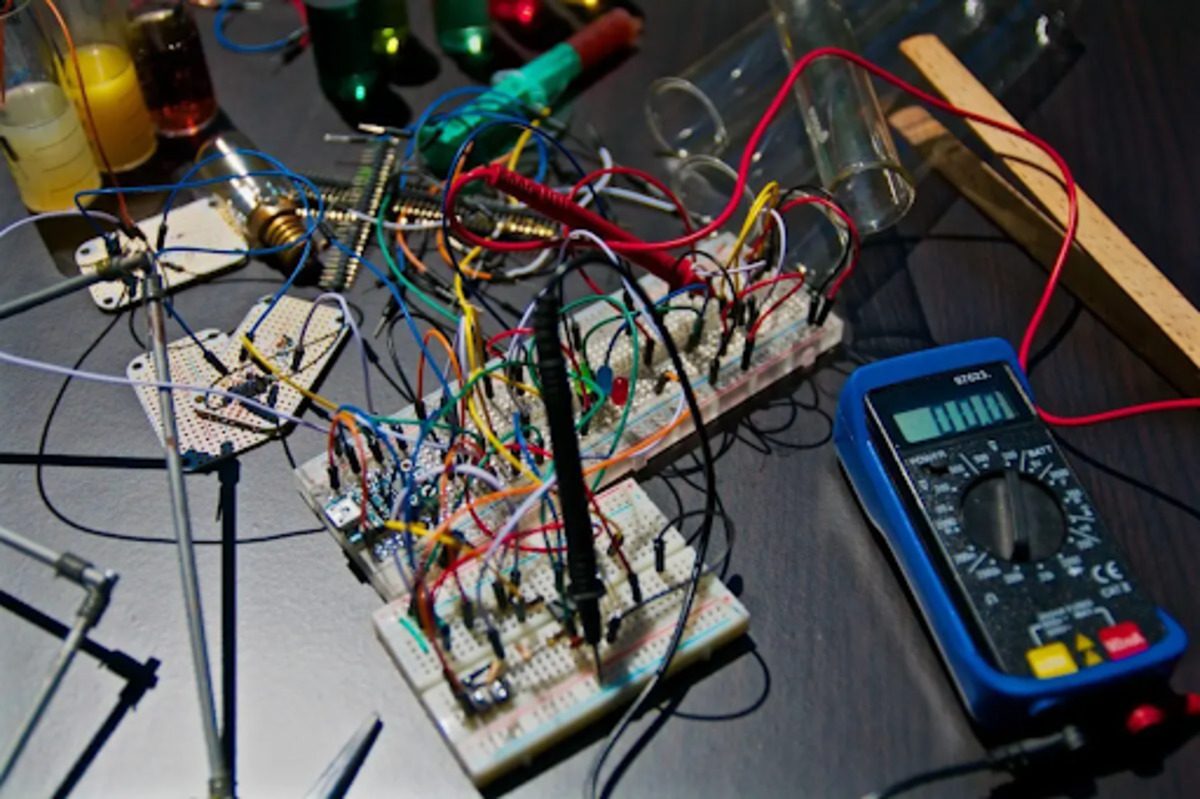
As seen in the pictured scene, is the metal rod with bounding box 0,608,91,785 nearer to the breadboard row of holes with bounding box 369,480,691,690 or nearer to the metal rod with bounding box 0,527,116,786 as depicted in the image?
the metal rod with bounding box 0,527,116,786

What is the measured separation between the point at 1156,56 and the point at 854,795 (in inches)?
46.5

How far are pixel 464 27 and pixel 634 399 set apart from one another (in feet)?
2.20

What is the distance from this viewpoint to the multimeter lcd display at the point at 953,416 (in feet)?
3.34

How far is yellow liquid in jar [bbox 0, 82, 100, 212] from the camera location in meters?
1.26

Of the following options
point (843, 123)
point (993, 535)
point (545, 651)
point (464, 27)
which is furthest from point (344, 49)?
point (993, 535)

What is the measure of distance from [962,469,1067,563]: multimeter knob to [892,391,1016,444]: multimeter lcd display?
6cm

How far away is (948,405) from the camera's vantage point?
1038mm

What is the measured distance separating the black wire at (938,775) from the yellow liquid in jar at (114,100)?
1.12 meters

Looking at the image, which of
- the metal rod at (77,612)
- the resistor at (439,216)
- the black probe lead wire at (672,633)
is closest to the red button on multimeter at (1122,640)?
the black probe lead wire at (672,633)

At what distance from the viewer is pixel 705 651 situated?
975mm

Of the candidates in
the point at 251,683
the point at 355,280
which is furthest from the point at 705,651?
the point at 355,280

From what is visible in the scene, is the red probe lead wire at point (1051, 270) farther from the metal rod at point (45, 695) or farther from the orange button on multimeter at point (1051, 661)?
the metal rod at point (45, 695)

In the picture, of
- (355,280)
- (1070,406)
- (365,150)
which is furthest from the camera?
(365,150)

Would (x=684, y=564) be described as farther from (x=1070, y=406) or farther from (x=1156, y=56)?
(x=1156, y=56)
